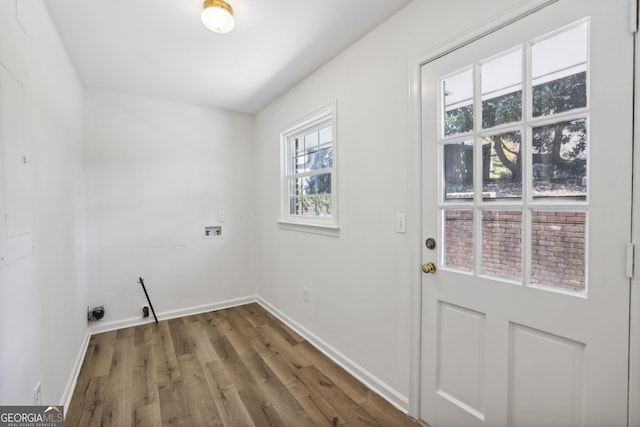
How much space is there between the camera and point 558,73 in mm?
1096

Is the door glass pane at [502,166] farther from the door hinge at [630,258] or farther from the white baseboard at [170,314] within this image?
the white baseboard at [170,314]

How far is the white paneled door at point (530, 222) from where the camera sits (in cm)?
98

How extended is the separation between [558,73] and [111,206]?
357 centimetres

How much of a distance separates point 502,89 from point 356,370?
1941mm

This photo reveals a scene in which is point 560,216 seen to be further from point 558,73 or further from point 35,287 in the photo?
point 35,287

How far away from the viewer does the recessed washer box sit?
11.0 feet

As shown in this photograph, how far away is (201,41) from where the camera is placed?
78.8 inches

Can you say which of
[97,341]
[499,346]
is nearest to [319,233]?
[499,346]

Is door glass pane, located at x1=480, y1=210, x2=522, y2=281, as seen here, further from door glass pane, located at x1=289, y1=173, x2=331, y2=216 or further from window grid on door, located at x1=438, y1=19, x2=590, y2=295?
door glass pane, located at x1=289, y1=173, x2=331, y2=216

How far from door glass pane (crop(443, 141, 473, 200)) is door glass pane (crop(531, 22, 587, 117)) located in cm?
31

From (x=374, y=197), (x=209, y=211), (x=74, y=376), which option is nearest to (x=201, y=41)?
(x=374, y=197)

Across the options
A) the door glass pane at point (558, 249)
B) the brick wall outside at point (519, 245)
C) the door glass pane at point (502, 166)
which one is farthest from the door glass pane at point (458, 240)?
the door glass pane at point (558, 249)

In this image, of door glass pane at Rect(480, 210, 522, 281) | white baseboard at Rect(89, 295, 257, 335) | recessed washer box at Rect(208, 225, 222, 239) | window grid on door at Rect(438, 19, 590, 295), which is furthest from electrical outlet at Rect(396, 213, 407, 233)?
white baseboard at Rect(89, 295, 257, 335)

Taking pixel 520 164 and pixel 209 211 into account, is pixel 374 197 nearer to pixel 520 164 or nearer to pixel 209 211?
pixel 520 164
